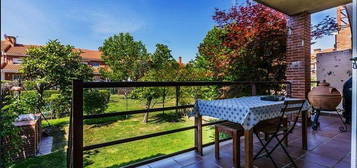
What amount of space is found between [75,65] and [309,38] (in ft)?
32.0

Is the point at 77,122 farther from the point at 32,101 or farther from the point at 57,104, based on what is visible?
the point at 57,104

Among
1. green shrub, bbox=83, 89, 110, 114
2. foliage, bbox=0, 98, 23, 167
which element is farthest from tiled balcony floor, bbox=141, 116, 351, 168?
green shrub, bbox=83, 89, 110, 114

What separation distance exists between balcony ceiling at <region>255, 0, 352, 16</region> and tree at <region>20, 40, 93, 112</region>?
8470mm

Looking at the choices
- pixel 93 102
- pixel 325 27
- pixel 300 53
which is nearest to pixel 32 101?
pixel 93 102

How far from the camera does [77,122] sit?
150cm

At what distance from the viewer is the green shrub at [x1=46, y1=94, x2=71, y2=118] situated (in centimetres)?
877

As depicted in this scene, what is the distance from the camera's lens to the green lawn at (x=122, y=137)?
15.6 ft

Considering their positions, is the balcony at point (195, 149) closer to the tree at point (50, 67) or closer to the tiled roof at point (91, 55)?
the tree at point (50, 67)

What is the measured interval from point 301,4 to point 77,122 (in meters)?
4.19

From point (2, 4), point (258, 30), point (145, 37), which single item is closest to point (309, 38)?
point (258, 30)

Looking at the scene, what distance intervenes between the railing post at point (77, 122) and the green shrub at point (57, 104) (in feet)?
28.4

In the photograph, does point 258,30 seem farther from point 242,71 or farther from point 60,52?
point 60,52

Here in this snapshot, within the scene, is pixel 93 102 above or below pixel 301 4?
below

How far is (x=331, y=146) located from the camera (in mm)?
2652
